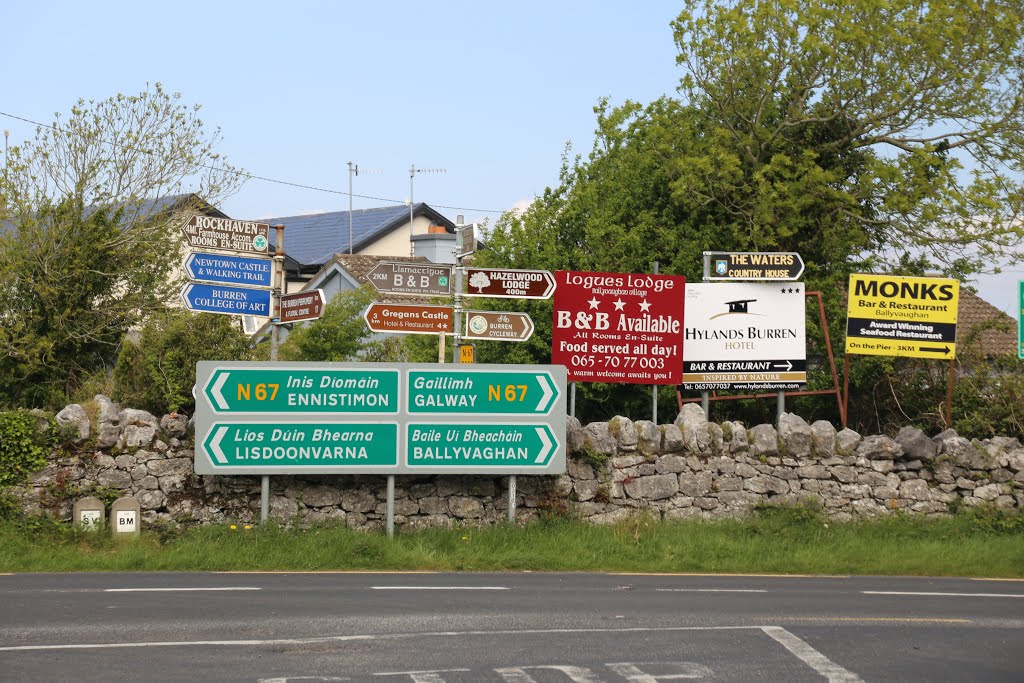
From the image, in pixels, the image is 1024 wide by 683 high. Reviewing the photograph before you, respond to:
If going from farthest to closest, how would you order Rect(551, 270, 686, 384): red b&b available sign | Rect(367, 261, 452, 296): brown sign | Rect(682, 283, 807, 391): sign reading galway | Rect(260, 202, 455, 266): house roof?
Rect(260, 202, 455, 266): house roof
Rect(682, 283, 807, 391): sign reading galway
Rect(551, 270, 686, 384): red b&b available sign
Rect(367, 261, 452, 296): brown sign

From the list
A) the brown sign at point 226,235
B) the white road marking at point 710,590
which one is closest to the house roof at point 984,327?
the white road marking at point 710,590

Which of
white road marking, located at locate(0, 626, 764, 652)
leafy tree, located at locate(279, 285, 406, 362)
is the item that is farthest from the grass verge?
leafy tree, located at locate(279, 285, 406, 362)

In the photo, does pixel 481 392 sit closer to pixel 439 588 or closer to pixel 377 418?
pixel 377 418

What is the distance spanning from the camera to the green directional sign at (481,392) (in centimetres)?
1686

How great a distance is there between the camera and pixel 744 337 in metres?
20.9

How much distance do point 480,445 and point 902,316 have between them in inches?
336

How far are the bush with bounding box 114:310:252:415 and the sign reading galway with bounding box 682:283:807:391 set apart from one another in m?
9.21

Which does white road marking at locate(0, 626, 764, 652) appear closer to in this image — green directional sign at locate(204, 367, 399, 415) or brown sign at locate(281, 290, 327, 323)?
green directional sign at locate(204, 367, 399, 415)

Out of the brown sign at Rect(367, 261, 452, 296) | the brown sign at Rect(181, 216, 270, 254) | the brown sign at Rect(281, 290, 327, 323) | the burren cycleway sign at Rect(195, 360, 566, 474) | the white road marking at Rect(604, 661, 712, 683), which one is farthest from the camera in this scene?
the brown sign at Rect(367, 261, 452, 296)

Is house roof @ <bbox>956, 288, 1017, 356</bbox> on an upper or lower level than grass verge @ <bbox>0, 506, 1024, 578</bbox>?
upper

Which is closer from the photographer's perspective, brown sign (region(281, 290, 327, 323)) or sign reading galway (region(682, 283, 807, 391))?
brown sign (region(281, 290, 327, 323))

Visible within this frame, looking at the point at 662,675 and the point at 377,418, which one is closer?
the point at 662,675

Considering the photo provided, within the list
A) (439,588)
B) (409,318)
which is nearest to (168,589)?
(439,588)

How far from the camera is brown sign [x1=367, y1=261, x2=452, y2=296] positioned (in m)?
17.8
